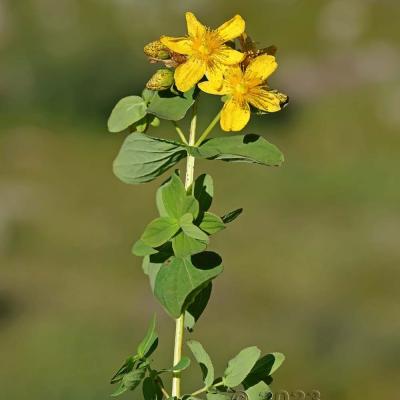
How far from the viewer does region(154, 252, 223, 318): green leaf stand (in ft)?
1.90

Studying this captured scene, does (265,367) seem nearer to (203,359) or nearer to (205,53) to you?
(203,359)

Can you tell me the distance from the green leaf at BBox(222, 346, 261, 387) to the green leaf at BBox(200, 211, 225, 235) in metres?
0.08

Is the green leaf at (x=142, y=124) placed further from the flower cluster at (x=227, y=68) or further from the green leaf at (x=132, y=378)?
the green leaf at (x=132, y=378)

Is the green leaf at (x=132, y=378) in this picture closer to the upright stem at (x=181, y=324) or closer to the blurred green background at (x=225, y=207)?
the upright stem at (x=181, y=324)

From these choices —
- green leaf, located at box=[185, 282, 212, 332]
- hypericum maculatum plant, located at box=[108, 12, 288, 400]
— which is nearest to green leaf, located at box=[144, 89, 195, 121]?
hypericum maculatum plant, located at box=[108, 12, 288, 400]

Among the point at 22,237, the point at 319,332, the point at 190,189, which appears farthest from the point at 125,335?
A: the point at 190,189

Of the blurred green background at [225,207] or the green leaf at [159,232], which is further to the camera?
the blurred green background at [225,207]

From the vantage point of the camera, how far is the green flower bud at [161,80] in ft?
2.00

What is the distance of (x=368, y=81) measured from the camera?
12.5 ft

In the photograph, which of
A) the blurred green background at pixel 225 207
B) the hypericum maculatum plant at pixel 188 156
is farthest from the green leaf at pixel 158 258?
the blurred green background at pixel 225 207

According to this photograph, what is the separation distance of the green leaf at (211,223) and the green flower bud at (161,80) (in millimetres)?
73

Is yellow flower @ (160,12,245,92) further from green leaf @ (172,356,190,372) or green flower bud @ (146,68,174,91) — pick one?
green leaf @ (172,356,190,372)

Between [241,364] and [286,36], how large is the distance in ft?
11.6

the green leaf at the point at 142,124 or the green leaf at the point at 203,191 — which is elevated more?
the green leaf at the point at 142,124
